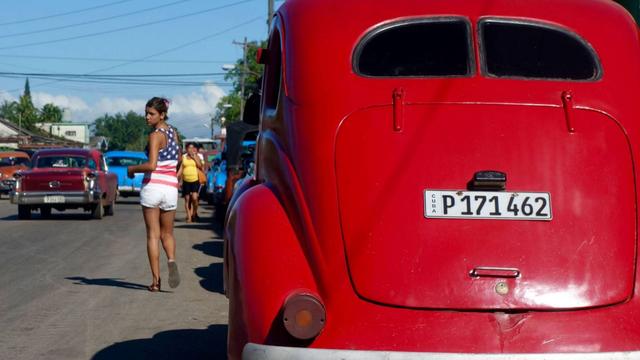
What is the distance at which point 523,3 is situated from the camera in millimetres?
5320

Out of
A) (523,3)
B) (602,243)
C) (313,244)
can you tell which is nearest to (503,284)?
(602,243)

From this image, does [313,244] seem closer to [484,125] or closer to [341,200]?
[341,200]

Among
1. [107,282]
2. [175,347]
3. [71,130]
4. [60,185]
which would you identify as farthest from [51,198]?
[71,130]

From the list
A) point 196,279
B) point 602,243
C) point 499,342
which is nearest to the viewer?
point 499,342

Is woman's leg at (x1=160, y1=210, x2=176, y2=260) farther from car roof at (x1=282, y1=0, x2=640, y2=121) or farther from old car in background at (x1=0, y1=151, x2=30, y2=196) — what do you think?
old car in background at (x1=0, y1=151, x2=30, y2=196)

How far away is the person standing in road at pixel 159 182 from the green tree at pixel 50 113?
146190 millimetres

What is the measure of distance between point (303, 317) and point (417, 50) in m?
1.54

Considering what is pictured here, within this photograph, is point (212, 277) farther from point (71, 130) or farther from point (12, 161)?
point (71, 130)

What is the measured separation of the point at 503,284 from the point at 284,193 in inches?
43.7

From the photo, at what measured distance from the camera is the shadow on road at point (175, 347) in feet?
23.7

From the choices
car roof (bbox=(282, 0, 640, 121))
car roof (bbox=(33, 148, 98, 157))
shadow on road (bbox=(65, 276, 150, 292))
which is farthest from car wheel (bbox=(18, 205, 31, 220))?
car roof (bbox=(282, 0, 640, 121))

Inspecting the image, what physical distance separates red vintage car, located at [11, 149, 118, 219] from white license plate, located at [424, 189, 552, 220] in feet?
64.3

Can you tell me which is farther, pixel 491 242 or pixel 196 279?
pixel 196 279

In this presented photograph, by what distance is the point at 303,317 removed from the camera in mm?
4348
